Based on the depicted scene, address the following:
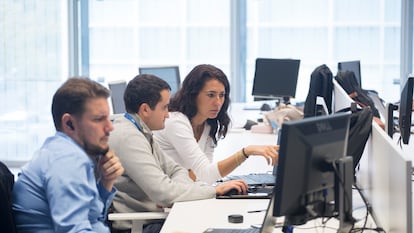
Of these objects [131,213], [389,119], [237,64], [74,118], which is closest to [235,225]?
[131,213]

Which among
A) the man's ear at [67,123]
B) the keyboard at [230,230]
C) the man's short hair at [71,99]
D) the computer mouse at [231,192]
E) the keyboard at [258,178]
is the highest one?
the man's short hair at [71,99]

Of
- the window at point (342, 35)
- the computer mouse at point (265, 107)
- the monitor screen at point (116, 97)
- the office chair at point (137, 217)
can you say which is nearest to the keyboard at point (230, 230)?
the office chair at point (137, 217)

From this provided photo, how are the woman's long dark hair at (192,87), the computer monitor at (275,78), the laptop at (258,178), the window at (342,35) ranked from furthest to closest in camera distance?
the window at (342,35) → the computer monitor at (275,78) → the woman's long dark hair at (192,87) → the laptop at (258,178)

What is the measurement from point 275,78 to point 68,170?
4.57m

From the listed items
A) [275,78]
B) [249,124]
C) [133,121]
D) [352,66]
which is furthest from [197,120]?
[352,66]

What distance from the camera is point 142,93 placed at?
326 cm

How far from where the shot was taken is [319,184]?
229 centimetres

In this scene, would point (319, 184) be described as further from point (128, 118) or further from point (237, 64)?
point (237, 64)

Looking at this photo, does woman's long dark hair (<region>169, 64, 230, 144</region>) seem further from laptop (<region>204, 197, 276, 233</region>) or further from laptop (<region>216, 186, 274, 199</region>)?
laptop (<region>204, 197, 276, 233</region>)

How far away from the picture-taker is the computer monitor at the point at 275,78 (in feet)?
21.6

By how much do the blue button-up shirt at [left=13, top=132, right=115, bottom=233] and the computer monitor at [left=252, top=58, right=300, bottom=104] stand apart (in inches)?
172

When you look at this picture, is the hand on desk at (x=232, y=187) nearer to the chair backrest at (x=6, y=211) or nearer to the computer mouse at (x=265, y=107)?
the chair backrest at (x=6, y=211)

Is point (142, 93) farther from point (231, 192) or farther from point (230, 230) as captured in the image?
point (230, 230)

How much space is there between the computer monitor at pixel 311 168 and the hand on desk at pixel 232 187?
1.01m
